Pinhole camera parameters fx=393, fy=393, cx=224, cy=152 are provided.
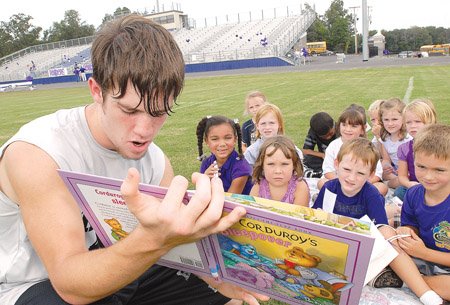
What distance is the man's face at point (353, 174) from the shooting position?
10.0ft

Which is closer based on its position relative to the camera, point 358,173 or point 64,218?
point 64,218

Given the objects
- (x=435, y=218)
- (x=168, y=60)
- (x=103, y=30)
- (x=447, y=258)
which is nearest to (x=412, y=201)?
(x=435, y=218)

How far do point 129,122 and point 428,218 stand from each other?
2.09 meters

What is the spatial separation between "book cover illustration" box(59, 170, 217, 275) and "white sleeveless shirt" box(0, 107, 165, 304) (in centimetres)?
18

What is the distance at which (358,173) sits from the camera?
307 centimetres

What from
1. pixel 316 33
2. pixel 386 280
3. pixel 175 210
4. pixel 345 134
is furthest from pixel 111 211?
pixel 316 33

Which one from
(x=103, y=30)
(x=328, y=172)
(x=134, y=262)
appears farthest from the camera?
(x=328, y=172)

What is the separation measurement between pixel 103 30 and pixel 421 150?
2.16m

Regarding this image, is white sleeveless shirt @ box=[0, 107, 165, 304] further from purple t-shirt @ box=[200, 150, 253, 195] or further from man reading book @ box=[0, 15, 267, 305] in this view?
purple t-shirt @ box=[200, 150, 253, 195]

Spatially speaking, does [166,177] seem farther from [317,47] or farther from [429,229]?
[317,47]

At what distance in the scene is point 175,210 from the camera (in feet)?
3.59

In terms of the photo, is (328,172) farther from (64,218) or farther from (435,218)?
(64,218)

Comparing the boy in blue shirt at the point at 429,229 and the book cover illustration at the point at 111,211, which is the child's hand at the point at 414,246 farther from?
the book cover illustration at the point at 111,211

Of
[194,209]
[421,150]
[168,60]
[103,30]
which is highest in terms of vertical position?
[103,30]
